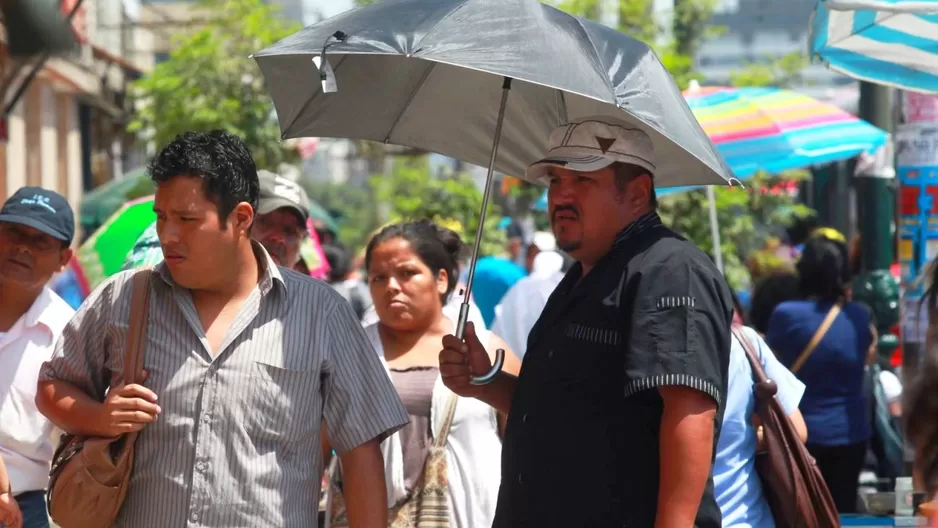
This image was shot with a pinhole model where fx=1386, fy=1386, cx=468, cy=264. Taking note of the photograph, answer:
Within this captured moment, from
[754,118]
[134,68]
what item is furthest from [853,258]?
[134,68]

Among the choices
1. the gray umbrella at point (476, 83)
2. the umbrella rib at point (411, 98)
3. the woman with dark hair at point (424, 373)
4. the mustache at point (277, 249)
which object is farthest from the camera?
the mustache at point (277, 249)

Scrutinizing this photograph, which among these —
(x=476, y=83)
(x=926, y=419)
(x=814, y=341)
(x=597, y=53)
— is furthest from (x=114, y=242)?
(x=926, y=419)

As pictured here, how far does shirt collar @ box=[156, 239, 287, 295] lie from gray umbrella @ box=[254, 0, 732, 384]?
52 centimetres

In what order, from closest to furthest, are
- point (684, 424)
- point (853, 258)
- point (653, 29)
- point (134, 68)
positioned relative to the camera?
point (684, 424) → point (853, 258) → point (653, 29) → point (134, 68)

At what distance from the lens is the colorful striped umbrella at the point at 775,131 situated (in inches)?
309

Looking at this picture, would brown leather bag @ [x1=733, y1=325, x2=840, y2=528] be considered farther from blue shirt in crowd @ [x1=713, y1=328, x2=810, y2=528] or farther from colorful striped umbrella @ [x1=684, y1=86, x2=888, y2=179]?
colorful striped umbrella @ [x1=684, y1=86, x2=888, y2=179]

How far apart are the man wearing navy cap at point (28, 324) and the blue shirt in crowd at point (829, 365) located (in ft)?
12.8

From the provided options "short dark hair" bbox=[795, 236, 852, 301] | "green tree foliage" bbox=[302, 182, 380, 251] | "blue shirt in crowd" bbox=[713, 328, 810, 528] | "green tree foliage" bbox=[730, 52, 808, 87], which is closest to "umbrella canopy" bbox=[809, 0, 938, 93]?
Result: "blue shirt in crowd" bbox=[713, 328, 810, 528]

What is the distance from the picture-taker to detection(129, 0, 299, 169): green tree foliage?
68.9ft

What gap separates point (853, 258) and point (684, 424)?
777 cm

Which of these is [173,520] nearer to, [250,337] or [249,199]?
[250,337]

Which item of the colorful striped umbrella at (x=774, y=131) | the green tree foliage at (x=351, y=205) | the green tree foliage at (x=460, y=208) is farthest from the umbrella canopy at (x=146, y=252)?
the green tree foliage at (x=351, y=205)

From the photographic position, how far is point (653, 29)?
18.2m

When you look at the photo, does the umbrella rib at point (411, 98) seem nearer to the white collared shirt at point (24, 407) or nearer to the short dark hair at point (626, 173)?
the short dark hair at point (626, 173)
